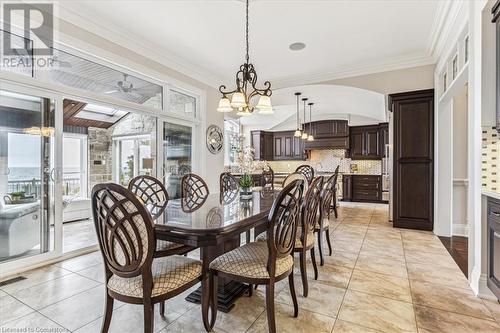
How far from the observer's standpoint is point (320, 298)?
218 centimetres

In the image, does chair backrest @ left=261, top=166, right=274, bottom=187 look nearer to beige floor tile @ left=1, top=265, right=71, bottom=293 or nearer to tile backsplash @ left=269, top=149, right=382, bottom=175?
beige floor tile @ left=1, top=265, right=71, bottom=293

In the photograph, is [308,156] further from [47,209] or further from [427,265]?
[47,209]

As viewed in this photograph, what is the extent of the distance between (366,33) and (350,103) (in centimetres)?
330

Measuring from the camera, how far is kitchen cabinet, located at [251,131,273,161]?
9.15 metres

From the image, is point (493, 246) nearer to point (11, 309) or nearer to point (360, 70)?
point (360, 70)

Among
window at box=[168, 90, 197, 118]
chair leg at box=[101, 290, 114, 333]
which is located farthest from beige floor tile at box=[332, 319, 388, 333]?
window at box=[168, 90, 197, 118]

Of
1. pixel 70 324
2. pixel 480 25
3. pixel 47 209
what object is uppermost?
pixel 480 25

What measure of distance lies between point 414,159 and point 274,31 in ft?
10.3

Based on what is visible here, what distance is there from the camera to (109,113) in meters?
6.15

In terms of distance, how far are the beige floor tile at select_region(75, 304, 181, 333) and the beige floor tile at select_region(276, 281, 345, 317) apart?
90cm

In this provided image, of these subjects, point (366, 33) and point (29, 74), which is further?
point (366, 33)

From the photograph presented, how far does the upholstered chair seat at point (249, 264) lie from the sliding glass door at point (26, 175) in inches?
97.8

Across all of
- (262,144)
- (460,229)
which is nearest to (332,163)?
(262,144)

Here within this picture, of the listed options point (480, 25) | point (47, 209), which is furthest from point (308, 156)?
point (47, 209)
